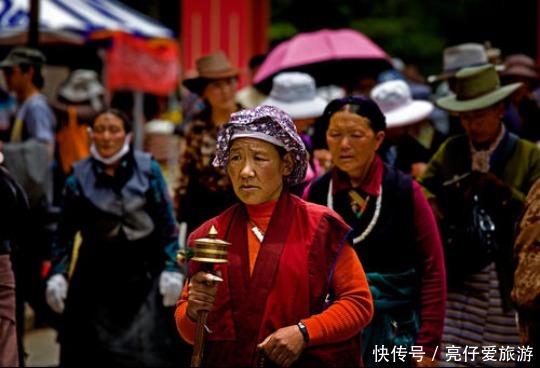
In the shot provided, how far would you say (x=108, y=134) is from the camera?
6.88 m

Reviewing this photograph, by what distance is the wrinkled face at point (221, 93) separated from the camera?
292 inches

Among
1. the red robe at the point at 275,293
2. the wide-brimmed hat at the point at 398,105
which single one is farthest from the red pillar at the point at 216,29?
the red robe at the point at 275,293

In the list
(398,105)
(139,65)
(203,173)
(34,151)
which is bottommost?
(203,173)

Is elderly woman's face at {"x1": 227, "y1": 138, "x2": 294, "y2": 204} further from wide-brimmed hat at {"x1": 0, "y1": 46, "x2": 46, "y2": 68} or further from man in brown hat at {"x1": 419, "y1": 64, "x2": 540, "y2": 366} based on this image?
wide-brimmed hat at {"x1": 0, "y1": 46, "x2": 46, "y2": 68}

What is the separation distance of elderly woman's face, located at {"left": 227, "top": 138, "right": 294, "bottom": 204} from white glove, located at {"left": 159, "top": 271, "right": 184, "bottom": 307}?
8.99 feet

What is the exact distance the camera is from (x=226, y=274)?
3977 mm

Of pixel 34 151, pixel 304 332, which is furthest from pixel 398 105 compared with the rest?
pixel 304 332

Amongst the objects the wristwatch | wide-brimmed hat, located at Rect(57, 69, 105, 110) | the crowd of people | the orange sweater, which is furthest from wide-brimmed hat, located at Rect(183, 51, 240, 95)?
the wristwatch

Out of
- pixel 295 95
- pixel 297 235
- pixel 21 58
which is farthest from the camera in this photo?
pixel 21 58

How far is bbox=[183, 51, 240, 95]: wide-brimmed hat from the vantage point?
25.7 feet

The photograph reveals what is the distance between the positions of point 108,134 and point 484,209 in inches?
106

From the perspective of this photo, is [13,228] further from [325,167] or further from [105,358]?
[325,167]

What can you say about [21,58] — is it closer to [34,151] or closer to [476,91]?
[34,151]

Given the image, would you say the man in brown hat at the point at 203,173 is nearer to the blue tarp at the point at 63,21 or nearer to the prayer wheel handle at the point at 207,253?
the prayer wheel handle at the point at 207,253
